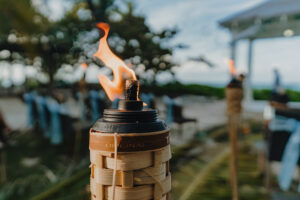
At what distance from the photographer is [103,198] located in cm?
79

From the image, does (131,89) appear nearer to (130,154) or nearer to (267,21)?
(130,154)

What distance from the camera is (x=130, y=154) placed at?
75 centimetres

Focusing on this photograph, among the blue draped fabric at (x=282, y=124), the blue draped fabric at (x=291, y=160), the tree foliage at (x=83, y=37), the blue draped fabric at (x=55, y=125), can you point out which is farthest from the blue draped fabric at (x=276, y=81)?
the blue draped fabric at (x=55, y=125)

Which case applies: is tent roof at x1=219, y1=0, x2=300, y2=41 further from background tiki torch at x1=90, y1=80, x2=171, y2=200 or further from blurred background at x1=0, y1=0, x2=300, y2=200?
background tiki torch at x1=90, y1=80, x2=171, y2=200

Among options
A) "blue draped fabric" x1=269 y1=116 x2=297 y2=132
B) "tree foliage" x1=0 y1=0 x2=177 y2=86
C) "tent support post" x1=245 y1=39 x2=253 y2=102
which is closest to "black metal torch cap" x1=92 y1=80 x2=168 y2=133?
"blue draped fabric" x1=269 y1=116 x2=297 y2=132

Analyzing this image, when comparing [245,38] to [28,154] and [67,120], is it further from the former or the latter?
[28,154]

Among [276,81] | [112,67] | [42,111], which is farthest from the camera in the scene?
[276,81]

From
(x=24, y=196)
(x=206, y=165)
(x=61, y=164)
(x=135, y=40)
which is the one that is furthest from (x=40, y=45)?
(x=206, y=165)

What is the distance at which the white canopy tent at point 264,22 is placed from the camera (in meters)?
6.40

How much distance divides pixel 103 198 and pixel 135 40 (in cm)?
775

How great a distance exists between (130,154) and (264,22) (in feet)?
26.5

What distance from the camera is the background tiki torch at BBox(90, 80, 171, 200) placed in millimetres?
752

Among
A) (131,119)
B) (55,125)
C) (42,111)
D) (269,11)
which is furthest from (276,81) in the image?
(131,119)

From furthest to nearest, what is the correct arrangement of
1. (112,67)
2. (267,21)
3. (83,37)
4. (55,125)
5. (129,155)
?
(83,37)
(267,21)
(55,125)
(112,67)
(129,155)
